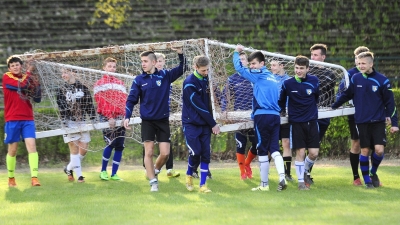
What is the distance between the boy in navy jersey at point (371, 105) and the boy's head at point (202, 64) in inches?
77.2

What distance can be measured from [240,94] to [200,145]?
1.58 m

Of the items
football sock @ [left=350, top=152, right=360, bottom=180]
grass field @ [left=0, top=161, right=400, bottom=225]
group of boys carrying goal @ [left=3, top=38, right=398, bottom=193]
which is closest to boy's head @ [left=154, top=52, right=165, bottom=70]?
group of boys carrying goal @ [left=3, top=38, right=398, bottom=193]

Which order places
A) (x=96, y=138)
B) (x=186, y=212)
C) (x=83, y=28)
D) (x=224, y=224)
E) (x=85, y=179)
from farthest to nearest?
(x=83, y=28) < (x=96, y=138) < (x=85, y=179) < (x=186, y=212) < (x=224, y=224)

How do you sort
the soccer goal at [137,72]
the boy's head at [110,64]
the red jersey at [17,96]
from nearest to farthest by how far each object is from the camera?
the soccer goal at [137,72] < the red jersey at [17,96] < the boy's head at [110,64]

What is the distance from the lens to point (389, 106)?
33.9 feet

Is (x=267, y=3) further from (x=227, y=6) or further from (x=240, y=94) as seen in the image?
(x=240, y=94)

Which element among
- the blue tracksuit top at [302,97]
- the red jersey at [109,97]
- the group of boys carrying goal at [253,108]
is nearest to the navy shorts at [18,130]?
the group of boys carrying goal at [253,108]

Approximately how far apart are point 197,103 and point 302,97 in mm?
1404

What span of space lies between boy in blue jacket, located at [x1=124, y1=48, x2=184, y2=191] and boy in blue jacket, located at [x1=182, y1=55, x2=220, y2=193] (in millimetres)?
350

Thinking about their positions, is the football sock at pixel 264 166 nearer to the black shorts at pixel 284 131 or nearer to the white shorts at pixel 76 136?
the black shorts at pixel 284 131

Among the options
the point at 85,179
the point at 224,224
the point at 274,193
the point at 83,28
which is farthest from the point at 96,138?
the point at 83,28

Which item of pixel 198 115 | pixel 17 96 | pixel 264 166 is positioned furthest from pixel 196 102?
pixel 17 96

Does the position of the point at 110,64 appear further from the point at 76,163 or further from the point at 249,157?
the point at 249,157

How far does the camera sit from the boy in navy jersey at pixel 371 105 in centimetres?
1028
